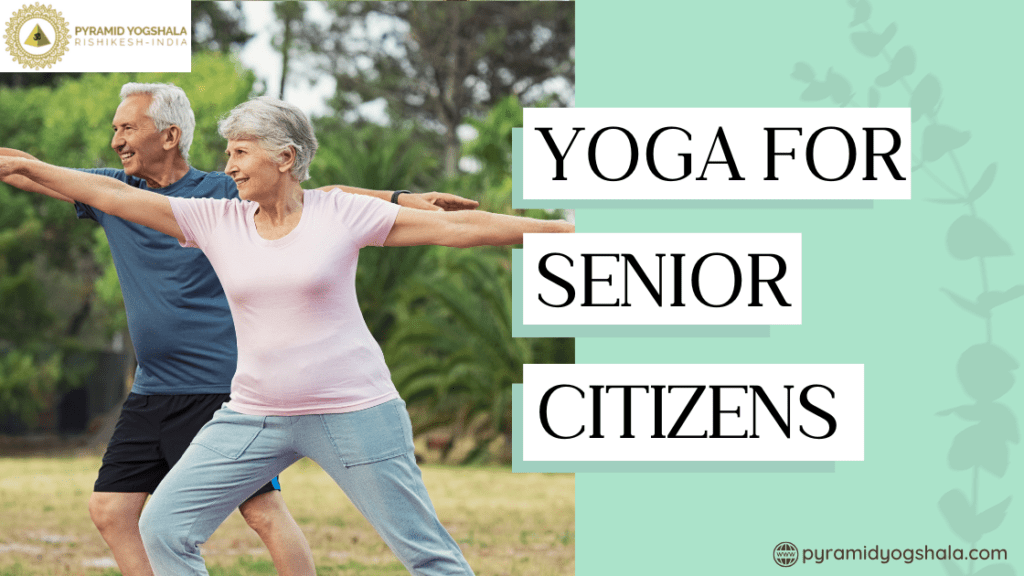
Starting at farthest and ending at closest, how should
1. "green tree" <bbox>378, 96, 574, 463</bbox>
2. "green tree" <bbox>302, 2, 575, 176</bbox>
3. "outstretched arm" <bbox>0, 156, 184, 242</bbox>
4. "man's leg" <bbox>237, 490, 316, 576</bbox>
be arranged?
"green tree" <bbox>302, 2, 575, 176</bbox> → "green tree" <bbox>378, 96, 574, 463</bbox> → "man's leg" <bbox>237, 490, 316, 576</bbox> → "outstretched arm" <bbox>0, 156, 184, 242</bbox>

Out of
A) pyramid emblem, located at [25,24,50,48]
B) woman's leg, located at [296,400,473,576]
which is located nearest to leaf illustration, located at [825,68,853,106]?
woman's leg, located at [296,400,473,576]

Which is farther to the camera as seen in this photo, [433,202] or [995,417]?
[995,417]

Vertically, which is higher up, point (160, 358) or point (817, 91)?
point (817, 91)

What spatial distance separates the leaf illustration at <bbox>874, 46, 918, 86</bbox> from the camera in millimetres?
4270

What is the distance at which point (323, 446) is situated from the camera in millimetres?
3143

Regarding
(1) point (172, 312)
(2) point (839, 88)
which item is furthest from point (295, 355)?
(2) point (839, 88)

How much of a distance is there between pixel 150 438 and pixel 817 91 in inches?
109

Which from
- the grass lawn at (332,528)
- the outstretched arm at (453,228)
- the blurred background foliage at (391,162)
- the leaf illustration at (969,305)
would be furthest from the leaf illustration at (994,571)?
the blurred background foliage at (391,162)

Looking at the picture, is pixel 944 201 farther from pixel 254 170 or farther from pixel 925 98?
pixel 254 170

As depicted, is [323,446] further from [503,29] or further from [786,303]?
[503,29]

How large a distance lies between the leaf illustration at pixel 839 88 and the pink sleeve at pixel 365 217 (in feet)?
6.76

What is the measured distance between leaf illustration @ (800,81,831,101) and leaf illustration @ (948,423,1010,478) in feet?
4.49

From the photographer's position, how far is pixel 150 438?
3.80 meters

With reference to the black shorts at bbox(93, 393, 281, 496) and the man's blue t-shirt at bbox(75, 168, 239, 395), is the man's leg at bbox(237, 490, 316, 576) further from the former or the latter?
the man's blue t-shirt at bbox(75, 168, 239, 395)
